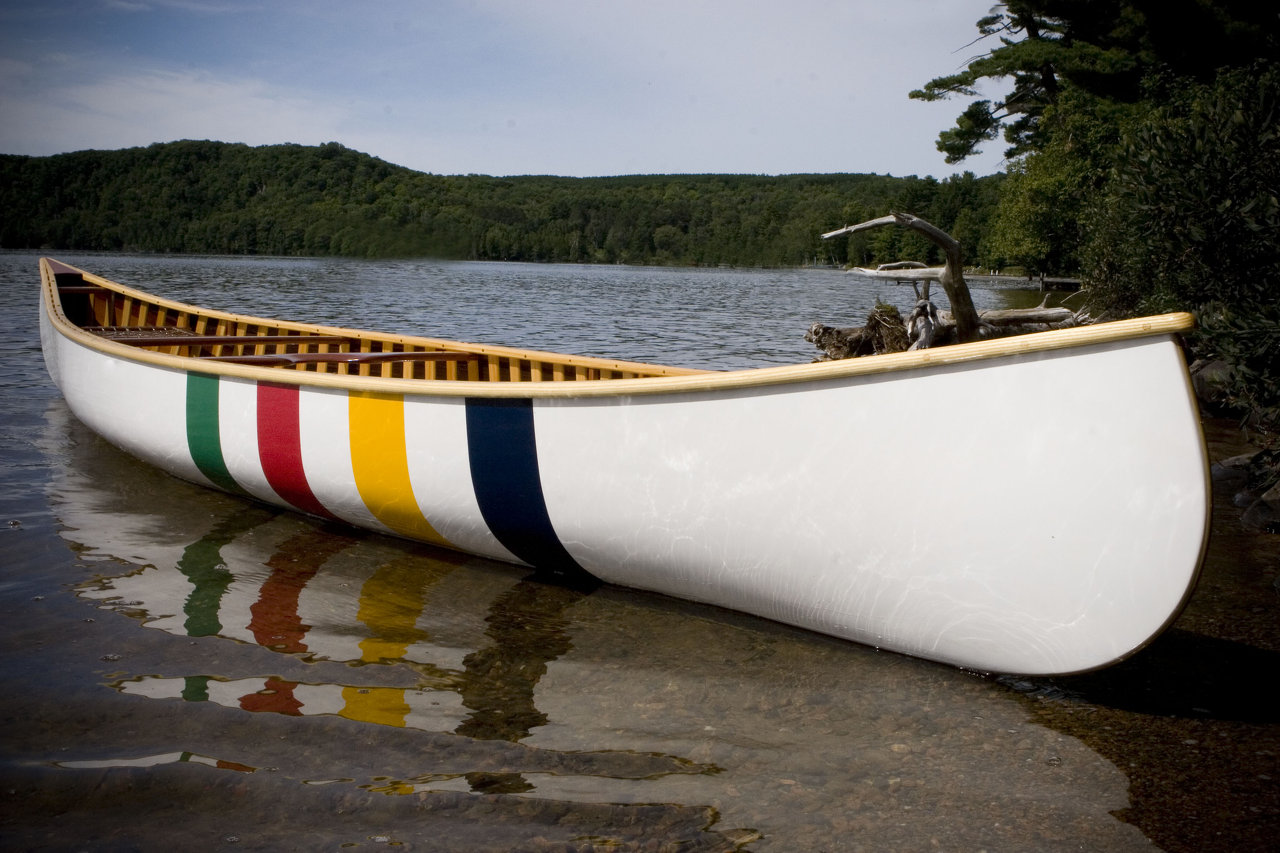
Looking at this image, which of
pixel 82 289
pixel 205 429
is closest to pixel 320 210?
pixel 82 289

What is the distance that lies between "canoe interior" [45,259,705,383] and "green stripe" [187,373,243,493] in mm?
203

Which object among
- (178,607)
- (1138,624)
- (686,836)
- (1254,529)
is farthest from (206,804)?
(1254,529)

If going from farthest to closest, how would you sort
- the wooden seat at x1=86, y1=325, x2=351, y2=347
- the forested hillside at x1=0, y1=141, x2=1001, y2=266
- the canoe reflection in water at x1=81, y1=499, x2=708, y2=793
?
the forested hillside at x1=0, y1=141, x2=1001, y2=266 < the wooden seat at x1=86, y1=325, x2=351, y2=347 < the canoe reflection in water at x1=81, y1=499, x2=708, y2=793

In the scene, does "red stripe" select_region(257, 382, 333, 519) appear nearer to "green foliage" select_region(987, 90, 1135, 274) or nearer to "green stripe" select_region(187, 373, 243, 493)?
"green stripe" select_region(187, 373, 243, 493)

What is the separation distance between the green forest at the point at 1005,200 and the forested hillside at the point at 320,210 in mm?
214

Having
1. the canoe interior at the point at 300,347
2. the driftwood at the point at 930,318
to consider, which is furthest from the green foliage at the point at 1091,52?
the canoe interior at the point at 300,347

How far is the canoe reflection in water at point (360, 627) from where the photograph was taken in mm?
3410

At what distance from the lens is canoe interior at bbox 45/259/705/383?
640 centimetres

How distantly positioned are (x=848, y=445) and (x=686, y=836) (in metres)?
1.53

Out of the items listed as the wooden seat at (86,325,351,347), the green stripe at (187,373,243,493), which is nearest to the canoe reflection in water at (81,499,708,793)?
the green stripe at (187,373,243,493)

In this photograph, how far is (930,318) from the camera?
1227cm

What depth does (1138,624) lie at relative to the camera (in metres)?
3.05

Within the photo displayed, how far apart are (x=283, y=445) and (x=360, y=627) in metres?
1.69

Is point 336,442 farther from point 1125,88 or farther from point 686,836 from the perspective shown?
point 1125,88
